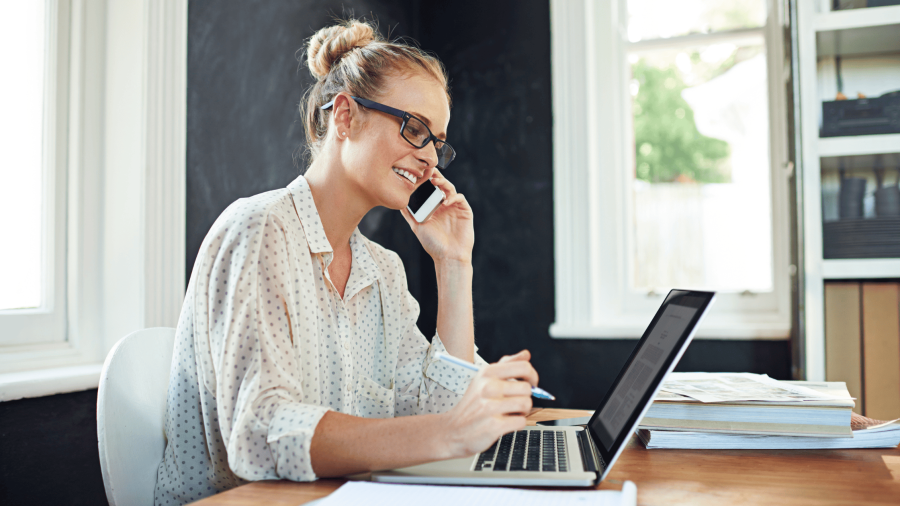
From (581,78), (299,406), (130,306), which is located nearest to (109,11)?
(130,306)

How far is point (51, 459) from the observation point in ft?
4.23

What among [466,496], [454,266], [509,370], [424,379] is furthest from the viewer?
[454,266]

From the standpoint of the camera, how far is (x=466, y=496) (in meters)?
0.67

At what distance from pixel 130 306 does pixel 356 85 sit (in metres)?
0.79

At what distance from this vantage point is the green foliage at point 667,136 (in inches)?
96.3

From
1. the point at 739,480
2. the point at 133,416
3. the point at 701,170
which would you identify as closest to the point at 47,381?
the point at 133,416

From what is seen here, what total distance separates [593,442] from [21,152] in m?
1.40

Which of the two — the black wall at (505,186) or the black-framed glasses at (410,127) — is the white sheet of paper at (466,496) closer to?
the black-framed glasses at (410,127)

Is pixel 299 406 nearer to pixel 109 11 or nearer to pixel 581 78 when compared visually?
pixel 109 11

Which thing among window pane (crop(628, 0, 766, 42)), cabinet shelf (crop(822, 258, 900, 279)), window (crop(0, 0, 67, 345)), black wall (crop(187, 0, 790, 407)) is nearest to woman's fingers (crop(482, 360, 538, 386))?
window (crop(0, 0, 67, 345))

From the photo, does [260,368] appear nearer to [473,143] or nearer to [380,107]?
[380,107]

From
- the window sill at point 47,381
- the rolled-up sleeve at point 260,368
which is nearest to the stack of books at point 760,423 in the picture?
the rolled-up sleeve at point 260,368

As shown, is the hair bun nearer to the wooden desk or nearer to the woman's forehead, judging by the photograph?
the woman's forehead

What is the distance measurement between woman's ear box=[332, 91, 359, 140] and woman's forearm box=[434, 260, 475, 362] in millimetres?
384
